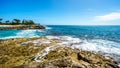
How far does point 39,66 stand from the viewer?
31.0 feet

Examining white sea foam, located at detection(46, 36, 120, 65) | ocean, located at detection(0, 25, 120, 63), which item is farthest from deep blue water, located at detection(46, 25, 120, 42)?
white sea foam, located at detection(46, 36, 120, 65)

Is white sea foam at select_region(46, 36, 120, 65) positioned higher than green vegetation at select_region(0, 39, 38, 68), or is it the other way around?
green vegetation at select_region(0, 39, 38, 68)

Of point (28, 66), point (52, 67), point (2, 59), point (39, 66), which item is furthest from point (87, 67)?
point (2, 59)

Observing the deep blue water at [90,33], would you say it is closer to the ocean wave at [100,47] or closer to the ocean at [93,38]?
the ocean at [93,38]

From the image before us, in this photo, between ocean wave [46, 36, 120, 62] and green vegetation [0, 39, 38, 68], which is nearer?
green vegetation [0, 39, 38, 68]

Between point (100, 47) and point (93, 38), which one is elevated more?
point (100, 47)

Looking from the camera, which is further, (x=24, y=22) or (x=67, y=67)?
(x=24, y=22)

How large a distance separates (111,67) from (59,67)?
515cm

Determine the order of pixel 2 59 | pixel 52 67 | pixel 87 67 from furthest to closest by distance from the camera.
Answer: pixel 2 59
pixel 87 67
pixel 52 67

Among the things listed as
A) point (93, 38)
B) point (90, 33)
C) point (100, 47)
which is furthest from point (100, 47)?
point (90, 33)

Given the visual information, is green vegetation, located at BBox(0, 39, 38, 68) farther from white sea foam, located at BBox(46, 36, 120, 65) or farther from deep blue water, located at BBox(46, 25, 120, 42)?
deep blue water, located at BBox(46, 25, 120, 42)

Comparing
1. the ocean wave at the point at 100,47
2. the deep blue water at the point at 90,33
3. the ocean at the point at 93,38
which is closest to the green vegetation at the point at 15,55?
the ocean wave at the point at 100,47

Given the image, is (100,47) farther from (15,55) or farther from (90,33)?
(90,33)

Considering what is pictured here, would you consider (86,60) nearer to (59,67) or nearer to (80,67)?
(80,67)
